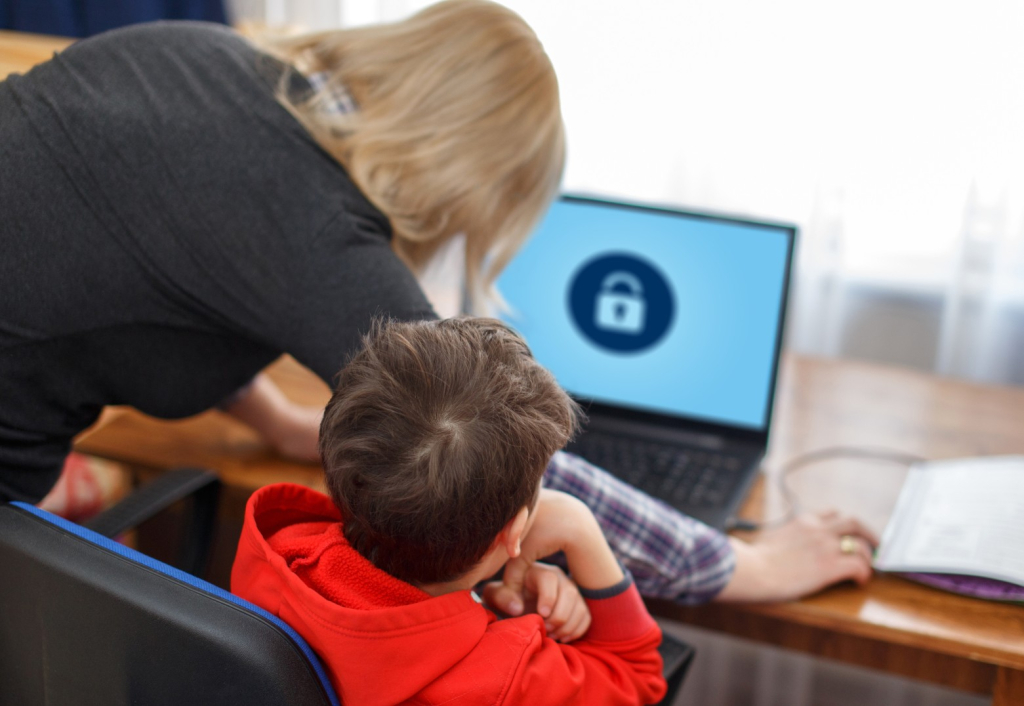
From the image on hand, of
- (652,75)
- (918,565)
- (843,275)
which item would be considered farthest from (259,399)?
(843,275)

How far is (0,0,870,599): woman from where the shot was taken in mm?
814

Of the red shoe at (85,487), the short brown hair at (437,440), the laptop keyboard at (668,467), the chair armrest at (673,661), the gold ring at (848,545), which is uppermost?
the short brown hair at (437,440)

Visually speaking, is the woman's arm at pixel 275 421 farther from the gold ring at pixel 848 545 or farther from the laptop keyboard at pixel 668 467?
the gold ring at pixel 848 545

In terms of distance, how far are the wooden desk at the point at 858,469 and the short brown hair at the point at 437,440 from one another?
44 cm

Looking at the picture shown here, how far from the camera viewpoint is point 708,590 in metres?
0.95

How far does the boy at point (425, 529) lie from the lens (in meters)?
0.62

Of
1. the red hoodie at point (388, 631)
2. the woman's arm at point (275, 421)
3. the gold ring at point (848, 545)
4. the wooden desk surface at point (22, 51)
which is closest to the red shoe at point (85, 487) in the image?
the woman's arm at point (275, 421)

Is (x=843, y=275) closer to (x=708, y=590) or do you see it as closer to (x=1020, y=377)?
(x=1020, y=377)

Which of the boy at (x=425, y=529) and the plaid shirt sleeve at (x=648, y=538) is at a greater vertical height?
the boy at (x=425, y=529)

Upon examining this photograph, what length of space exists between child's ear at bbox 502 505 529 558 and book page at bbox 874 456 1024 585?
505mm

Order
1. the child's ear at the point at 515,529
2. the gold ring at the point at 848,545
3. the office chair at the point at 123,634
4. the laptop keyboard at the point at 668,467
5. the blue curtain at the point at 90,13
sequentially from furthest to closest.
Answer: the blue curtain at the point at 90,13 → the laptop keyboard at the point at 668,467 → the gold ring at the point at 848,545 → the child's ear at the point at 515,529 → the office chair at the point at 123,634

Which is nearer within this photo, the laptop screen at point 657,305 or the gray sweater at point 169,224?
the gray sweater at point 169,224

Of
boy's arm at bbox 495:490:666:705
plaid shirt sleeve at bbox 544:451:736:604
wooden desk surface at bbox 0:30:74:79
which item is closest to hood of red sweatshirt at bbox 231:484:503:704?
boy's arm at bbox 495:490:666:705

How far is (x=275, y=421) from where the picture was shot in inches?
47.1
